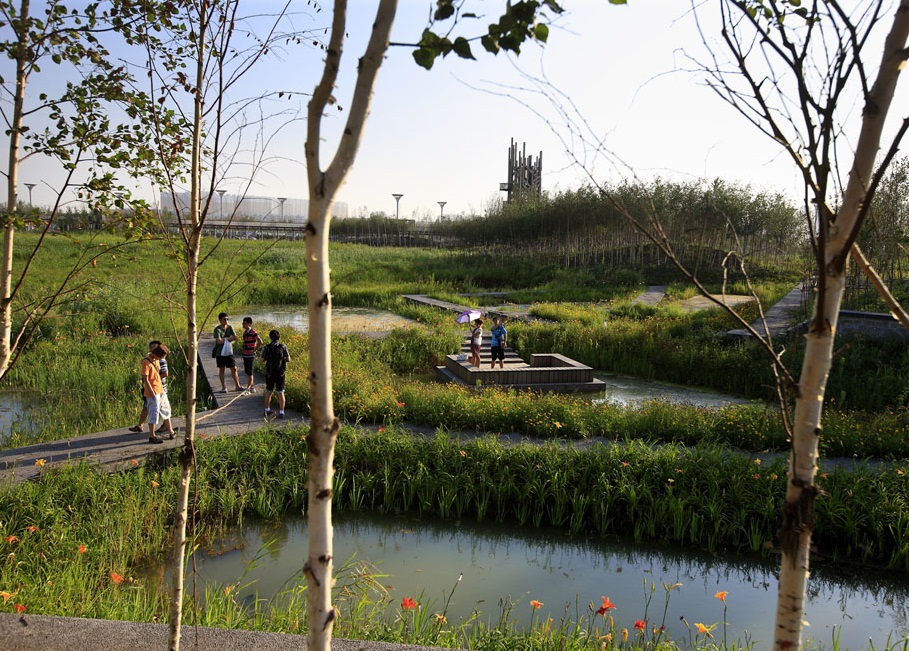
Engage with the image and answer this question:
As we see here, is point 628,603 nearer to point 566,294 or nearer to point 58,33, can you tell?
point 58,33

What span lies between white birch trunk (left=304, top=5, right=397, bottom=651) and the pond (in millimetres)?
14036

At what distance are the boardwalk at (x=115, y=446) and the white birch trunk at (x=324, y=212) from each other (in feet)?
13.7

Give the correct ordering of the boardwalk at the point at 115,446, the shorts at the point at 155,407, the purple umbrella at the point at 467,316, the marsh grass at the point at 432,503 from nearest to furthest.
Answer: the marsh grass at the point at 432,503 → the boardwalk at the point at 115,446 → the shorts at the point at 155,407 → the purple umbrella at the point at 467,316

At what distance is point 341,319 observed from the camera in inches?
806

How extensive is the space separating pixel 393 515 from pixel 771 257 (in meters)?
34.0

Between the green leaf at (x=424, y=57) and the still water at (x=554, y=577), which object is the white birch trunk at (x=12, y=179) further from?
the still water at (x=554, y=577)

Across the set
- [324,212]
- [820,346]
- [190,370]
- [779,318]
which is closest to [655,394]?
[779,318]

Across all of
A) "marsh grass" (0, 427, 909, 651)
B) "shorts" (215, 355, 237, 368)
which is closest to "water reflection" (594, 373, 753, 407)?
"marsh grass" (0, 427, 909, 651)

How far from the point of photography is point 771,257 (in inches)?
1427

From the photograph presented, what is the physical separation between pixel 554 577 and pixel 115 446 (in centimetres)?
487

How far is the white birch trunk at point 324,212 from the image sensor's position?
1636mm

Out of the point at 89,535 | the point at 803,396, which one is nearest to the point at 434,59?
the point at 803,396

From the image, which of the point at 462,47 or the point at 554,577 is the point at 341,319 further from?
the point at 462,47

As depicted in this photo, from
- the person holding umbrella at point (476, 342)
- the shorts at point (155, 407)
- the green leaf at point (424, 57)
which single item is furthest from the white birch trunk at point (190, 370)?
the person holding umbrella at point (476, 342)
